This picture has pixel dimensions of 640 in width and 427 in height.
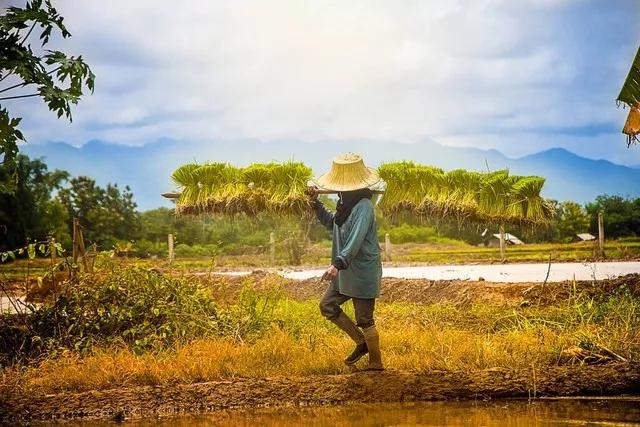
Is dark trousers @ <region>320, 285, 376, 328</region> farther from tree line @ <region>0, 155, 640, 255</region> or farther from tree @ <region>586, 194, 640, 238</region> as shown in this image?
tree @ <region>586, 194, 640, 238</region>

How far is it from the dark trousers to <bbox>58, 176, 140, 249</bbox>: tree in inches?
777

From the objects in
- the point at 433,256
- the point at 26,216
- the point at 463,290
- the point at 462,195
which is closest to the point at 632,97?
the point at 462,195

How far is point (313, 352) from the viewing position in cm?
780

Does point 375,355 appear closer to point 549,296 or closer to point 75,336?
point 75,336

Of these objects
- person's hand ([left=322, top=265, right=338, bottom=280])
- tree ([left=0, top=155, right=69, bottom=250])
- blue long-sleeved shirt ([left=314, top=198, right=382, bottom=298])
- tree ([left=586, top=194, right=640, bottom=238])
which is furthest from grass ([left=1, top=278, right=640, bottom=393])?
tree ([left=586, top=194, right=640, bottom=238])

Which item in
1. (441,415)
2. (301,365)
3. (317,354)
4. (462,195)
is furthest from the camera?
(462,195)

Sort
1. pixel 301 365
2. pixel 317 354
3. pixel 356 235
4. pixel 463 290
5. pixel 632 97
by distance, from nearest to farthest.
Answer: pixel 356 235
pixel 301 365
pixel 317 354
pixel 632 97
pixel 463 290

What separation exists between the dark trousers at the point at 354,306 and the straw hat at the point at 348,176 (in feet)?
2.59

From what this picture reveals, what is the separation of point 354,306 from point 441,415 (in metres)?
1.03

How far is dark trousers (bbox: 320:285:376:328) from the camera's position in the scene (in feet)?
23.3

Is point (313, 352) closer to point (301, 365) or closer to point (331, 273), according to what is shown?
point (301, 365)

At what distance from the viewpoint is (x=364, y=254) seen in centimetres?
708

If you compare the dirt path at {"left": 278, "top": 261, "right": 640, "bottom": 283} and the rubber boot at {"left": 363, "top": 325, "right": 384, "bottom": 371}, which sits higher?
the dirt path at {"left": 278, "top": 261, "right": 640, "bottom": 283}

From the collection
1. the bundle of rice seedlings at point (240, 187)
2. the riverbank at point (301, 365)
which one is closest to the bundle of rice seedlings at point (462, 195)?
the bundle of rice seedlings at point (240, 187)
